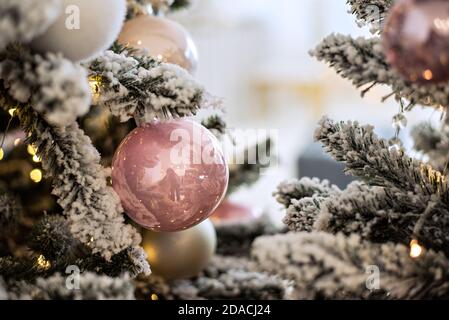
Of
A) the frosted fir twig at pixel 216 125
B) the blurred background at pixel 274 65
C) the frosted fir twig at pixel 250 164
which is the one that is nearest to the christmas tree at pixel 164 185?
the frosted fir twig at pixel 216 125

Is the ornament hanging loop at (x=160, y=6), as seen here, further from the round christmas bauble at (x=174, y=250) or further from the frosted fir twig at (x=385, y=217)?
the frosted fir twig at (x=385, y=217)

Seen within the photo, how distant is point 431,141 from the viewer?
0.75 metres

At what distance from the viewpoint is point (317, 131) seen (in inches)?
22.1

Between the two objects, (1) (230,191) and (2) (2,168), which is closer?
(2) (2,168)

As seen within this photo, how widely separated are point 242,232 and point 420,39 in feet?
2.31

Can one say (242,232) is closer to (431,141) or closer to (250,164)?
(250,164)

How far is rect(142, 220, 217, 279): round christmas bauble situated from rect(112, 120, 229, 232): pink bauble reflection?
241mm

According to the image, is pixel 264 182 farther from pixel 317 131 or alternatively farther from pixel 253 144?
pixel 317 131

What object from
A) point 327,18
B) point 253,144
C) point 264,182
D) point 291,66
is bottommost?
point 264,182

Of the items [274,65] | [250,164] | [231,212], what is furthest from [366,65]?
[274,65]

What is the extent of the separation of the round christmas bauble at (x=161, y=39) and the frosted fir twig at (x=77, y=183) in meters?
0.23

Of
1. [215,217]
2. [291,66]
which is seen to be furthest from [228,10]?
[215,217]
